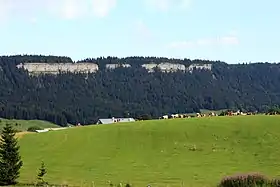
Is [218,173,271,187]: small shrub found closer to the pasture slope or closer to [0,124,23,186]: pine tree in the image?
the pasture slope

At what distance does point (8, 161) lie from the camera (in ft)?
147

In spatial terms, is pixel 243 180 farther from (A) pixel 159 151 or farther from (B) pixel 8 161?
(A) pixel 159 151

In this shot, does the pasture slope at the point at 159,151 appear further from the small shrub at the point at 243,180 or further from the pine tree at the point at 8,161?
the small shrub at the point at 243,180

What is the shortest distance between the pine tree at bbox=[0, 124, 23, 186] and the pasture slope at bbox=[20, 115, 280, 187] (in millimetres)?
1616

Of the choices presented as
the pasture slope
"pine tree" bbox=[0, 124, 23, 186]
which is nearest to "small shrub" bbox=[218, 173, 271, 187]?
the pasture slope

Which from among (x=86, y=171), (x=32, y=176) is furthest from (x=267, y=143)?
(x=32, y=176)

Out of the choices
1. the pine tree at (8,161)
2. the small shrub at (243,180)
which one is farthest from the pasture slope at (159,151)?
the small shrub at (243,180)

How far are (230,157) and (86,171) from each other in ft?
50.0

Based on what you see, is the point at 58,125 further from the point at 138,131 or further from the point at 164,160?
the point at 164,160

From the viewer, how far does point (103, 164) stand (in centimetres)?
5672

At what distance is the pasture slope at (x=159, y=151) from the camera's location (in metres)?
48.3

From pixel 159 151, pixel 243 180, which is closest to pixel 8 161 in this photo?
pixel 159 151

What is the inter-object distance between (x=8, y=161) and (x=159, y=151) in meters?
21.8

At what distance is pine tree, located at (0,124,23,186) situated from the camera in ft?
143
